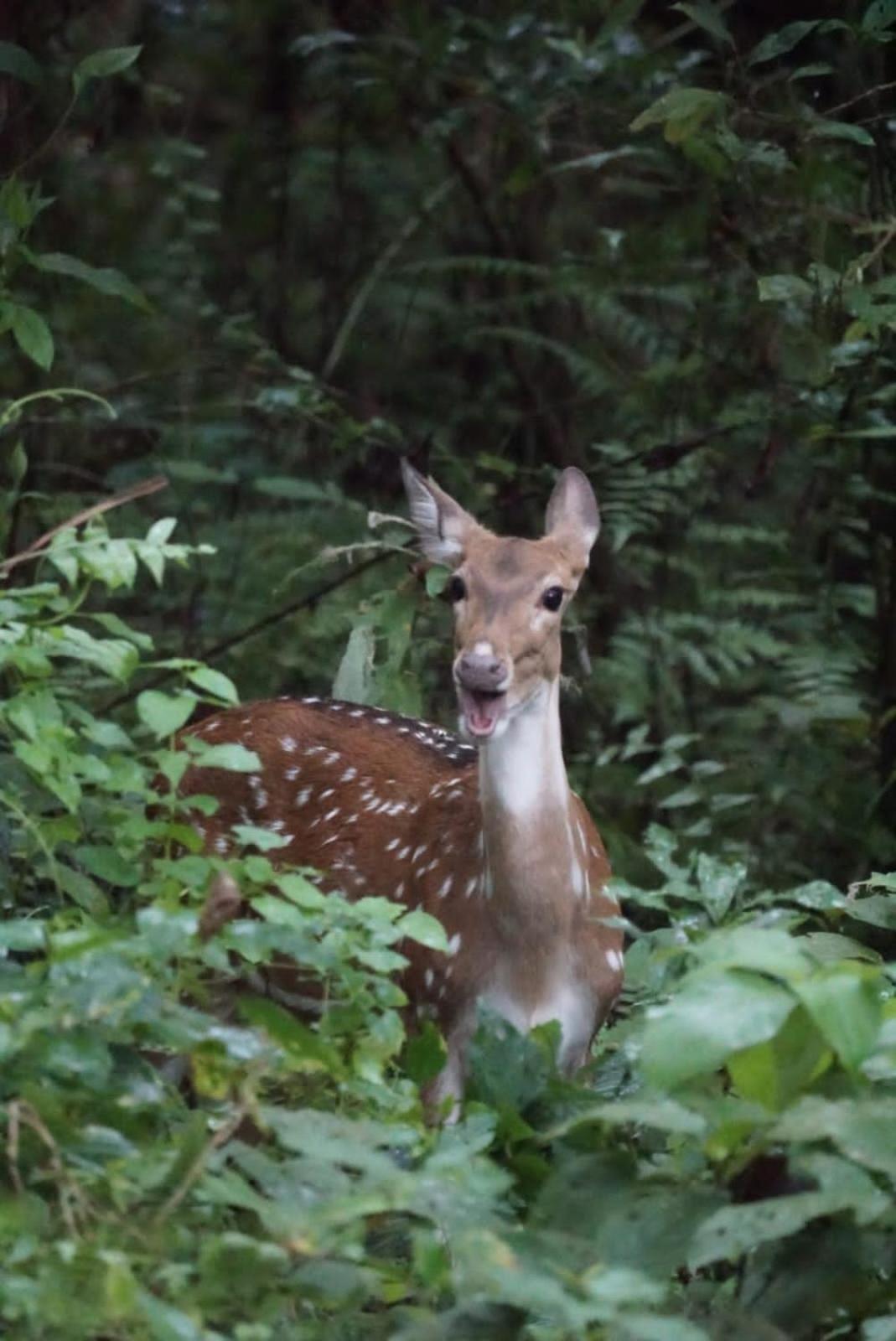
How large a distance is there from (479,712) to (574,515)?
2.70 ft

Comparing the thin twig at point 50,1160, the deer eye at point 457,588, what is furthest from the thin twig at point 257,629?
the thin twig at point 50,1160

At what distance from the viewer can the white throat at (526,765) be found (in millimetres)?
5293

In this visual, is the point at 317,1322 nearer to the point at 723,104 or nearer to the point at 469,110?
the point at 723,104

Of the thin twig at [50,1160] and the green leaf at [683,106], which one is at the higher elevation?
the green leaf at [683,106]

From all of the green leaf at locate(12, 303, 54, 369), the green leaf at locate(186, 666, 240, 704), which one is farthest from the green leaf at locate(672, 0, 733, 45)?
the green leaf at locate(186, 666, 240, 704)

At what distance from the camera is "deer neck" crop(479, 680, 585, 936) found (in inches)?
209

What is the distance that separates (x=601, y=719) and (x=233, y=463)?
2.04 meters

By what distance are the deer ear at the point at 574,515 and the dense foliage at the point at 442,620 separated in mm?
522

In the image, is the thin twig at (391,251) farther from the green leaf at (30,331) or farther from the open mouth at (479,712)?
the open mouth at (479,712)

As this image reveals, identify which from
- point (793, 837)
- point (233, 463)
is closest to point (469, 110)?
point (233, 463)

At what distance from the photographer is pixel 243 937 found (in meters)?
3.42

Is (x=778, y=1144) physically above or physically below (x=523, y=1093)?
above

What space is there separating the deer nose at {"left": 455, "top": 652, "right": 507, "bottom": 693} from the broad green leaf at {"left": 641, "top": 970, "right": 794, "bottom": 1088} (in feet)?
6.14

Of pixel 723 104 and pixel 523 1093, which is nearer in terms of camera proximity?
pixel 523 1093
